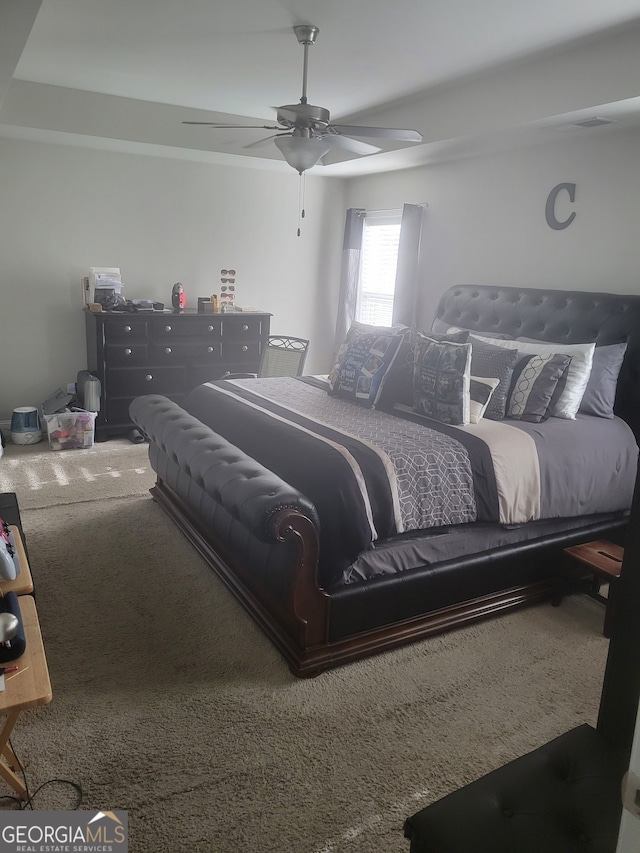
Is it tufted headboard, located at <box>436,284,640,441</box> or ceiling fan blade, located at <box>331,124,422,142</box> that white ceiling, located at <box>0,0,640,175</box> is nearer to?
ceiling fan blade, located at <box>331,124,422,142</box>

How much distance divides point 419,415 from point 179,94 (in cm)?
296

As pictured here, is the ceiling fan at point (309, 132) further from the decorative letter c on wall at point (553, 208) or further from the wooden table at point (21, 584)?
the wooden table at point (21, 584)

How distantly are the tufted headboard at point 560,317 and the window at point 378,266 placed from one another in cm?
115

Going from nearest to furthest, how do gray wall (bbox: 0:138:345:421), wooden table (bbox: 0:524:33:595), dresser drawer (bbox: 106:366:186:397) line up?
1. wooden table (bbox: 0:524:33:595)
2. gray wall (bbox: 0:138:345:421)
3. dresser drawer (bbox: 106:366:186:397)

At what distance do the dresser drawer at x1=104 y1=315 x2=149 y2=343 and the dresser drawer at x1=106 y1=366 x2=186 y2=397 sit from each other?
0.25m

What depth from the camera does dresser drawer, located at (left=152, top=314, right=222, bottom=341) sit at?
16.2ft

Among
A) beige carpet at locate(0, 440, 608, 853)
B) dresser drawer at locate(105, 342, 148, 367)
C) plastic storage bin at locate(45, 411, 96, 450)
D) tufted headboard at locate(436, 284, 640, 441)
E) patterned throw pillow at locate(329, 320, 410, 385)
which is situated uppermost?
tufted headboard at locate(436, 284, 640, 441)

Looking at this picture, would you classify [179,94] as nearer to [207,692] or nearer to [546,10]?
[546,10]

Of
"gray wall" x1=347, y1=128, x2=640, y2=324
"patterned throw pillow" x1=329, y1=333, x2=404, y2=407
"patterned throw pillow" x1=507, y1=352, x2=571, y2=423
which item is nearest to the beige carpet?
"patterned throw pillow" x1=507, y1=352, x2=571, y2=423

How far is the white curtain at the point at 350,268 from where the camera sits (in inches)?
225

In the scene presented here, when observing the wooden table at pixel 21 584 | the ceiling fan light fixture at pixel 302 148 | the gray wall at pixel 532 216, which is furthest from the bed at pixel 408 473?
the ceiling fan light fixture at pixel 302 148

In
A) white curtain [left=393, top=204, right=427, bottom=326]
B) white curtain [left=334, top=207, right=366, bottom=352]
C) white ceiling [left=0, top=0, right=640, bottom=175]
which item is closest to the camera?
white ceiling [left=0, top=0, right=640, bottom=175]

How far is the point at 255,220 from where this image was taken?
564 cm

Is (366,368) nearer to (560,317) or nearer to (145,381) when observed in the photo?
(560,317)
